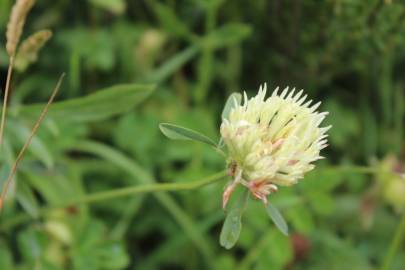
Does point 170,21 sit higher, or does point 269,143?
point 170,21

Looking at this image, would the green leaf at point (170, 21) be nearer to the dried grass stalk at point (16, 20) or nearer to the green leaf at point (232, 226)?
the dried grass stalk at point (16, 20)

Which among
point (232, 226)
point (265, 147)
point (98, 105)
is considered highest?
point (98, 105)

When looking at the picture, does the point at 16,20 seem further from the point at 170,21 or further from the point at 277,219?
the point at 170,21

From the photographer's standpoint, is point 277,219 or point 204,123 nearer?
point 277,219

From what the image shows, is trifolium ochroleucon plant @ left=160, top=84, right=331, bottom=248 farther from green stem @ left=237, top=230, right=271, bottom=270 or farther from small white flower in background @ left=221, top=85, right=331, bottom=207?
green stem @ left=237, top=230, right=271, bottom=270

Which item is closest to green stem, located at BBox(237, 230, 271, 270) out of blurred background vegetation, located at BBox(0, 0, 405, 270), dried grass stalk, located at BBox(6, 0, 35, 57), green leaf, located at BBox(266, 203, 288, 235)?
blurred background vegetation, located at BBox(0, 0, 405, 270)

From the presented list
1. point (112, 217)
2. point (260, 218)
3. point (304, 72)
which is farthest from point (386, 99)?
point (112, 217)

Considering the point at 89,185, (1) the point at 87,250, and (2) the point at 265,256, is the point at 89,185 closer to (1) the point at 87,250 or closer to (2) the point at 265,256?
(1) the point at 87,250

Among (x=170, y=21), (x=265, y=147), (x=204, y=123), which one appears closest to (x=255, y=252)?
(x=204, y=123)
